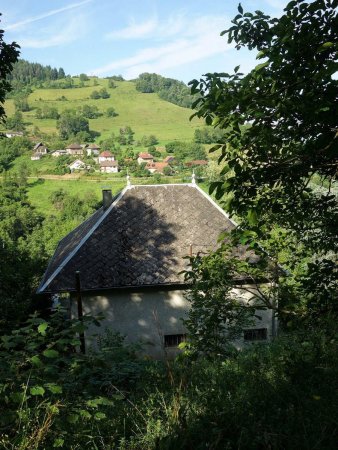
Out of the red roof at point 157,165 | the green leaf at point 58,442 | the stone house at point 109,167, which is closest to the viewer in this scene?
the green leaf at point 58,442

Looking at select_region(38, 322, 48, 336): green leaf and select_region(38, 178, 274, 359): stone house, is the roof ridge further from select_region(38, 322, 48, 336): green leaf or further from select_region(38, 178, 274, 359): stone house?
select_region(38, 322, 48, 336): green leaf

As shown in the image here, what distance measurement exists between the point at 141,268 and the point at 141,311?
142 cm

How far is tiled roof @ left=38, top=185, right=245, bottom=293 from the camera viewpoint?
13.5m

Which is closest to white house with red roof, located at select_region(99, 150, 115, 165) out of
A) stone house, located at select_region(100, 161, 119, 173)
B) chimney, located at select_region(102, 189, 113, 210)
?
stone house, located at select_region(100, 161, 119, 173)

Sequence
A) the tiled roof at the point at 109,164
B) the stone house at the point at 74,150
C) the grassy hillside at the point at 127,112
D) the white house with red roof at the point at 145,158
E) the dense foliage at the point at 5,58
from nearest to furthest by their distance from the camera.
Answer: the dense foliage at the point at 5,58, the tiled roof at the point at 109,164, the white house with red roof at the point at 145,158, the stone house at the point at 74,150, the grassy hillside at the point at 127,112

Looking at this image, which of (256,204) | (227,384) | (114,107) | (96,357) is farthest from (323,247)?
(114,107)

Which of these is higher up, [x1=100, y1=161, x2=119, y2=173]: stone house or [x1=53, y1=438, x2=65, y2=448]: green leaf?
[x1=100, y1=161, x2=119, y2=173]: stone house

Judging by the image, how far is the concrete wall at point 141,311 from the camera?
44.3 ft

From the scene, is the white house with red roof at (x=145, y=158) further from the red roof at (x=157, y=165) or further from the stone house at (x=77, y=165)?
the stone house at (x=77, y=165)

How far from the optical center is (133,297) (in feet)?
44.9

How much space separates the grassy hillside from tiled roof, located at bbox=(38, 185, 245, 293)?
12156 cm

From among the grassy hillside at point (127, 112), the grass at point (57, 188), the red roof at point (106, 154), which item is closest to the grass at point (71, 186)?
the grass at point (57, 188)

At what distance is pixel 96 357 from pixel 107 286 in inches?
349

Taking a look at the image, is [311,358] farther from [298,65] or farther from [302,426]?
[298,65]
